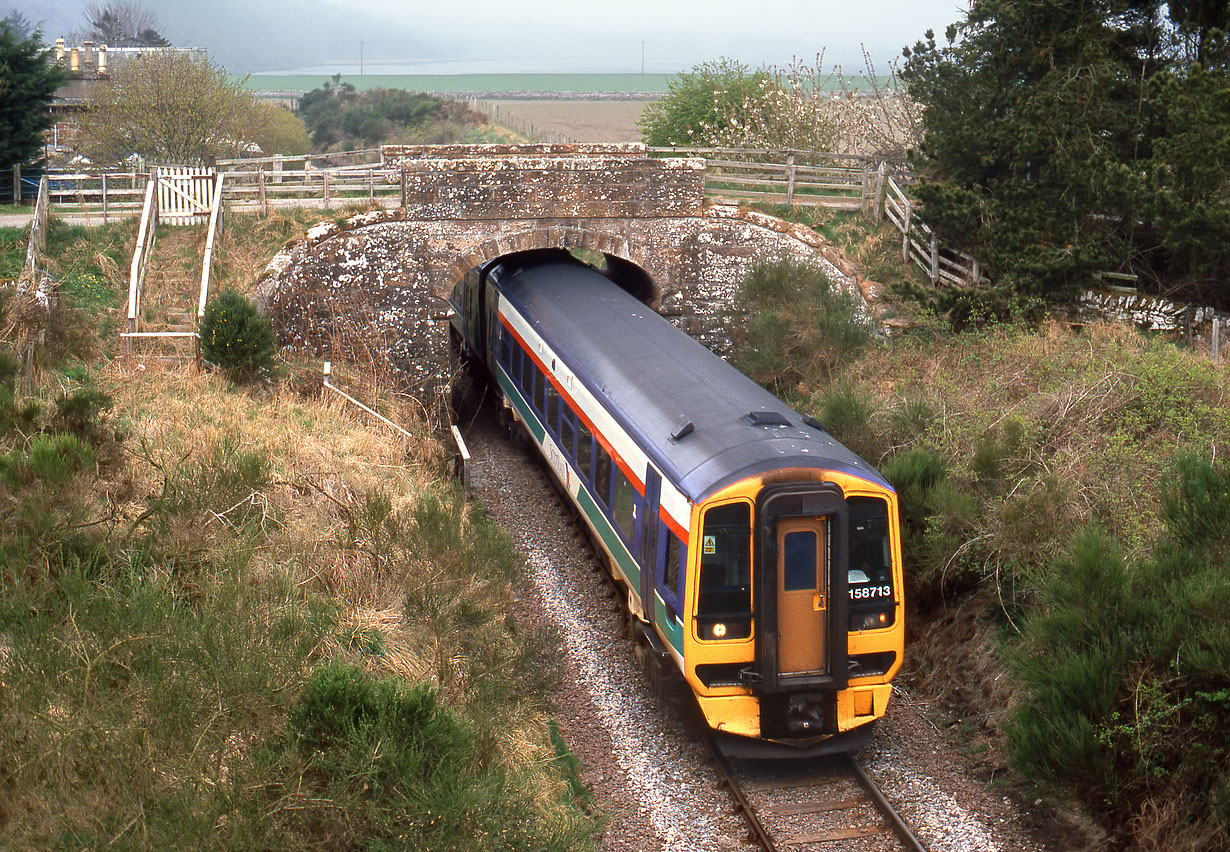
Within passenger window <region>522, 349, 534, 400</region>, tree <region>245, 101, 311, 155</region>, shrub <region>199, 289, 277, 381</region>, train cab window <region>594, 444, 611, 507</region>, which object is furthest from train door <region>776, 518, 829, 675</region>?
tree <region>245, 101, 311, 155</region>

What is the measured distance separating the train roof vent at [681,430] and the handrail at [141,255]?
31.7ft

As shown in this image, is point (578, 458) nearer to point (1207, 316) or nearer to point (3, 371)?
point (3, 371)

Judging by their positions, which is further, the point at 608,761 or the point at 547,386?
the point at 547,386

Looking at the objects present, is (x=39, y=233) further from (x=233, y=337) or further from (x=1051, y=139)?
(x=1051, y=139)

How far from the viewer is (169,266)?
19.0m

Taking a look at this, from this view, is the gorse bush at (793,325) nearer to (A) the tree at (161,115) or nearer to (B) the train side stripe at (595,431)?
(B) the train side stripe at (595,431)

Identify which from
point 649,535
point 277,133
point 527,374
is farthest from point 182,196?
point 277,133

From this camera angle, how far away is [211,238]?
61.8 ft

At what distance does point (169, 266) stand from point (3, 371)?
8306 mm

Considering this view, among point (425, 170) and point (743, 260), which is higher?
point (425, 170)

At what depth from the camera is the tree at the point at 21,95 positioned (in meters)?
23.2

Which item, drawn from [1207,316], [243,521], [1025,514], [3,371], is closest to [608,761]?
[243,521]

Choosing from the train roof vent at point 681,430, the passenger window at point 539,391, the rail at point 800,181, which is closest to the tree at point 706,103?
the rail at point 800,181

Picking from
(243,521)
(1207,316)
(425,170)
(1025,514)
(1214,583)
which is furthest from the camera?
(425,170)
